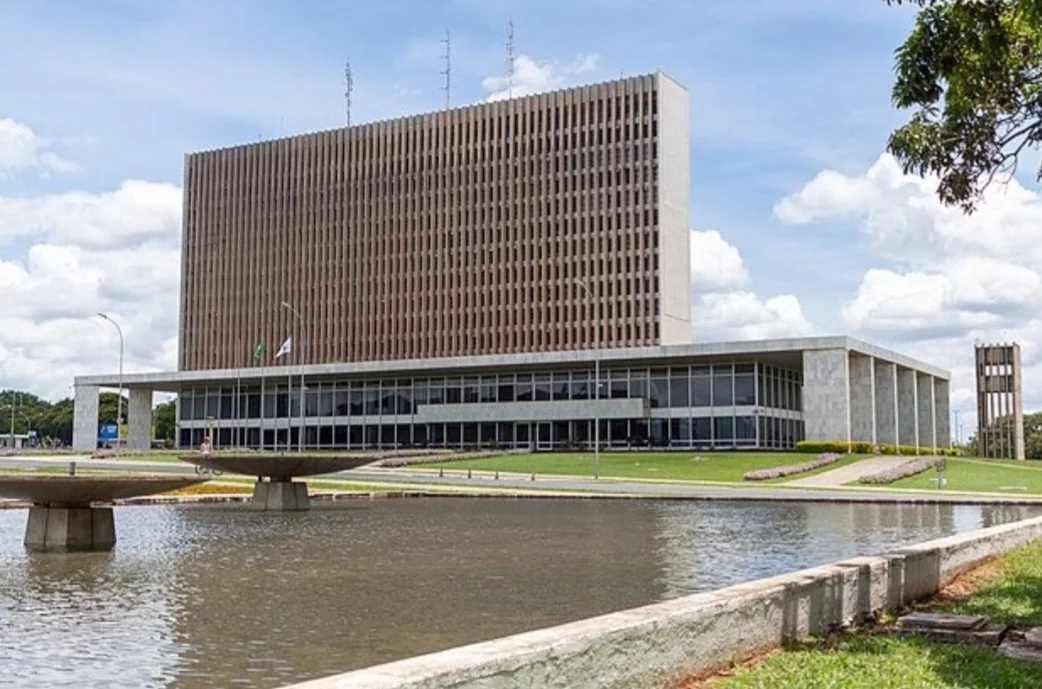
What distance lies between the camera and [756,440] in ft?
252

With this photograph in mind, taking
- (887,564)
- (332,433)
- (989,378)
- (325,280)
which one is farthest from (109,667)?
(325,280)

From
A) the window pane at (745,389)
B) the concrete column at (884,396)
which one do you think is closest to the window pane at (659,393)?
the window pane at (745,389)

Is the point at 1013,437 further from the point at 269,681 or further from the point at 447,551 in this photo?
the point at 269,681

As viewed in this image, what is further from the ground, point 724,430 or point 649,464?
point 724,430

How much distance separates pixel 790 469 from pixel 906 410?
41.4m

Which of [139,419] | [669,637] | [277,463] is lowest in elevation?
[669,637]

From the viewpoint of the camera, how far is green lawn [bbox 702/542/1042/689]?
7.75m

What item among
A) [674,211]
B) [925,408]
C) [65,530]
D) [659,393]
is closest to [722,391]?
[659,393]

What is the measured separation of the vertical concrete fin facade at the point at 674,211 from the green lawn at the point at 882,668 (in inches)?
3678

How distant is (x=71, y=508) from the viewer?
19672 millimetres

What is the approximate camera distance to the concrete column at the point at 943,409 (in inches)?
4031

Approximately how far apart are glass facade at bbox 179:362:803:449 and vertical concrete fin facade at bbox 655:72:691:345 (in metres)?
20.6

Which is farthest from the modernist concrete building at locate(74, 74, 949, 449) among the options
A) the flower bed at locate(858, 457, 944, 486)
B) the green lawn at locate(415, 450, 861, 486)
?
the flower bed at locate(858, 457, 944, 486)

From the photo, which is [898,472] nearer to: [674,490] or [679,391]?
[674,490]
